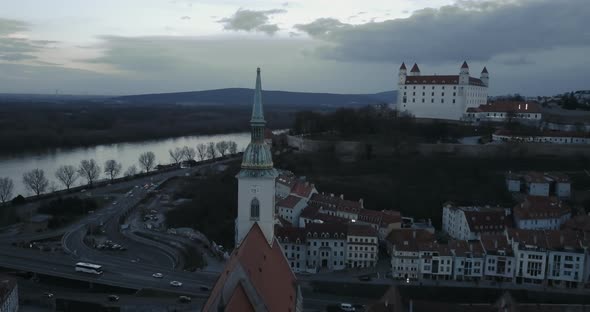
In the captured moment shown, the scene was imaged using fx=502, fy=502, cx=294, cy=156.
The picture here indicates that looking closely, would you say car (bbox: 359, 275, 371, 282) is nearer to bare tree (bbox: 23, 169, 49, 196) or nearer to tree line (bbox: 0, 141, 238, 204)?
tree line (bbox: 0, 141, 238, 204)

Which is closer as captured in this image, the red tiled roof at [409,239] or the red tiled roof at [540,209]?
the red tiled roof at [409,239]

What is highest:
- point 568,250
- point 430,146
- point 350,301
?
point 430,146

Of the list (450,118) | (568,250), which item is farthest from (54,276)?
(450,118)

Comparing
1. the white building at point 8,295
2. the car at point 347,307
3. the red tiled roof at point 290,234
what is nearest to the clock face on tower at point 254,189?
the car at point 347,307

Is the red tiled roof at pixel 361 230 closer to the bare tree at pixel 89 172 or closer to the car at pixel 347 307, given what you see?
the car at pixel 347 307

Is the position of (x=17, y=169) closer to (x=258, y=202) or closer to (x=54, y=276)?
(x=54, y=276)

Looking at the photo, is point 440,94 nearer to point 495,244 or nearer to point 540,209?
point 540,209
